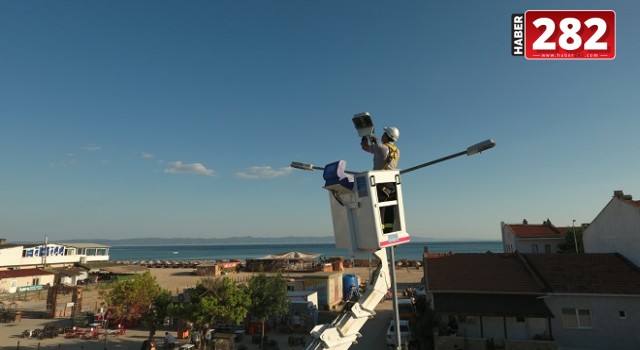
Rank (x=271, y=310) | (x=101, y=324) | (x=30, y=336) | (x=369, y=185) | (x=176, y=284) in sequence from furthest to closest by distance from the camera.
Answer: (x=176, y=284) < (x=101, y=324) < (x=30, y=336) < (x=271, y=310) < (x=369, y=185)

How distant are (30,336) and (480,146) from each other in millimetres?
32414

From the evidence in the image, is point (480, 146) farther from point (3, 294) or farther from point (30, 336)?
point (3, 294)

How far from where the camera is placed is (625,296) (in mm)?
20844

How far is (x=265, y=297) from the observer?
77.3ft

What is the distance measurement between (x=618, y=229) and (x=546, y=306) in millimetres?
9278

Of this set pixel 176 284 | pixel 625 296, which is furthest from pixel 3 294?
pixel 625 296

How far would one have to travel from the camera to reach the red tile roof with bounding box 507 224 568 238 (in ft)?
127

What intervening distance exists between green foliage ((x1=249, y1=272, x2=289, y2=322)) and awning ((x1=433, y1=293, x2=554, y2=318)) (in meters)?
9.70

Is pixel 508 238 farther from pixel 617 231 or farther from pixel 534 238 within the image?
pixel 617 231

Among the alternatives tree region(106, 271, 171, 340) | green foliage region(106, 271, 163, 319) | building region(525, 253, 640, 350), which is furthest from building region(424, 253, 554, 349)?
green foliage region(106, 271, 163, 319)

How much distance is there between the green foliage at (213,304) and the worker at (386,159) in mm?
15845

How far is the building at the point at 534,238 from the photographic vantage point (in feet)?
125

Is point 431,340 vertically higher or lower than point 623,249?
lower

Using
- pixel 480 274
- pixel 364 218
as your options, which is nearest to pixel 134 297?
pixel 480 274
